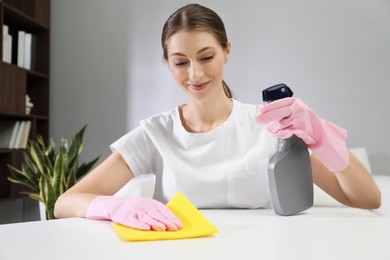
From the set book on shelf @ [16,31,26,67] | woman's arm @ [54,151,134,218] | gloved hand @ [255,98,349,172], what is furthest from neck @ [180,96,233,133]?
book on shelf @ [16,31,26,67]

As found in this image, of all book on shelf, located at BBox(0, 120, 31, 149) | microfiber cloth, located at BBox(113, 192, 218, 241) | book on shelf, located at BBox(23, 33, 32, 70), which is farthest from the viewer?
book on shelf, located at BBox(23, 33, 32, 70)

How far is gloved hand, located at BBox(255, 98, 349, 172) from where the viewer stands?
2.78ft

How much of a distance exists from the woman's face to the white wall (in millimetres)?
1757

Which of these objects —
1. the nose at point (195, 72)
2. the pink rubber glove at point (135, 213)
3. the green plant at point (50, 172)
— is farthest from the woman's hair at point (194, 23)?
the green plant at point (50, 172)

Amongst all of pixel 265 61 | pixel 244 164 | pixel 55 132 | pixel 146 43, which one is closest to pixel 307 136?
pixel 244 164

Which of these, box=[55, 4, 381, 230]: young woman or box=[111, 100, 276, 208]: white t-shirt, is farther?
box=[111, 100, 276, 208]: white t-shirt

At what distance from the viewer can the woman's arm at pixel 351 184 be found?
1028 millimetres

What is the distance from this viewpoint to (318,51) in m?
2.92

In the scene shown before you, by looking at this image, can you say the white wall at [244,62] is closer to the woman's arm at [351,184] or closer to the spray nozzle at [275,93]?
the woman's arm at [351,184]

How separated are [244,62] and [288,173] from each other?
7.30ft

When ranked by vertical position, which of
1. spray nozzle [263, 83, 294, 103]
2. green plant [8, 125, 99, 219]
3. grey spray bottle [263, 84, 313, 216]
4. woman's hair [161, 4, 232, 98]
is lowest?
green plant [8, 125, 99, 219]

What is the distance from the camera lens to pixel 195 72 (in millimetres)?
1203

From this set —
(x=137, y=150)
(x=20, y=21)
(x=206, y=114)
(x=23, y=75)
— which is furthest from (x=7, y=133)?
(x=206, y=114)

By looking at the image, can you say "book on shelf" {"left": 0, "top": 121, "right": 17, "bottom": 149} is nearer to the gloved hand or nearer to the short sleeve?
the short sleeve
